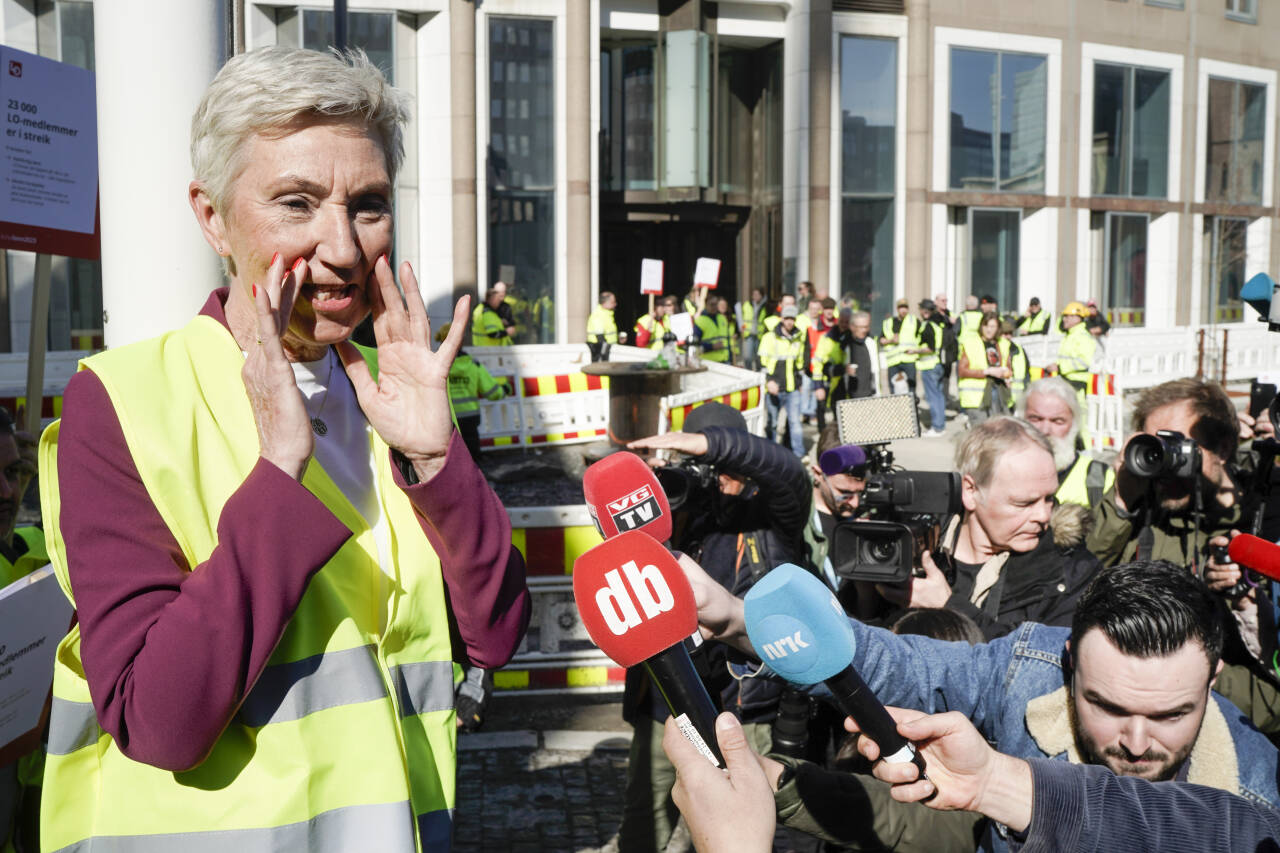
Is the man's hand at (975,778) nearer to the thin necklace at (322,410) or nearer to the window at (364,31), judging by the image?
the thin necklace at (322,410)

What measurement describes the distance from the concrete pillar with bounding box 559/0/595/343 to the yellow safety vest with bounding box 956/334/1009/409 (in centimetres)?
934

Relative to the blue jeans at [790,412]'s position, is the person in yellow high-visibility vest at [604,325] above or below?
above

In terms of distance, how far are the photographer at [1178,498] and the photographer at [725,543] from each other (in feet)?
3.86

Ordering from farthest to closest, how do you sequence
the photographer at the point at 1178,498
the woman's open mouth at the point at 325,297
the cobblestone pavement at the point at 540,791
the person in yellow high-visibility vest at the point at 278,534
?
the cobblestone pavement at the point at 540,791, the photographer at the point at 1178,498, the woman's open mouth at the point at 325,297, the person in yellow high-visibility vest at the point at 278,534

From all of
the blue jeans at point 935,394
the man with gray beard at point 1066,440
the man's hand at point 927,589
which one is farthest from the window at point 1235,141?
the man's hand at point 927,589

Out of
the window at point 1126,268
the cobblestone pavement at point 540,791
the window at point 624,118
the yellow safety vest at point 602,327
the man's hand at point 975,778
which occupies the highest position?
the window at point 624,118

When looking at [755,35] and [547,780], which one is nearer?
[547,780]

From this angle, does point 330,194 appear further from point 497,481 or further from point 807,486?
point 497,481

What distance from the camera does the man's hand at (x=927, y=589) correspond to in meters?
3.70

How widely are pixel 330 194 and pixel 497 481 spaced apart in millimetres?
11454

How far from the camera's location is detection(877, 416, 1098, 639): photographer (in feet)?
11.5

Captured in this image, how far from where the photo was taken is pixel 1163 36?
28.2 m

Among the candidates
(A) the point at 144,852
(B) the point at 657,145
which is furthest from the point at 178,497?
(B) the point at 657,145

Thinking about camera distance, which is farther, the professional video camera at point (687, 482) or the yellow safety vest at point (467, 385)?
the yellow safety vest at point (467, 385)
